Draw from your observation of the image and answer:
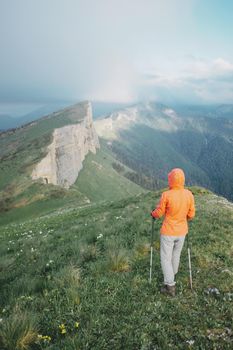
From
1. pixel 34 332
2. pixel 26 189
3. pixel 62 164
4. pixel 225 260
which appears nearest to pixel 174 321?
pixel 34 332

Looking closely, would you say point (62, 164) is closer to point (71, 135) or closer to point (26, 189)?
point (71, 135)

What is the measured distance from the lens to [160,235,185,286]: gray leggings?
1049 cm

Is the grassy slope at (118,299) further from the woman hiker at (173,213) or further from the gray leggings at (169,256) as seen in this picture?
the woman hiker at (173,213)

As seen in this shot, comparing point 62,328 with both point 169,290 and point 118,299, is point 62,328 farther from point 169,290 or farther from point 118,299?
point 169,290

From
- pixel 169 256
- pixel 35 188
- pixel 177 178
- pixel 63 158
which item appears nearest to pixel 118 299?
pixel 169 256

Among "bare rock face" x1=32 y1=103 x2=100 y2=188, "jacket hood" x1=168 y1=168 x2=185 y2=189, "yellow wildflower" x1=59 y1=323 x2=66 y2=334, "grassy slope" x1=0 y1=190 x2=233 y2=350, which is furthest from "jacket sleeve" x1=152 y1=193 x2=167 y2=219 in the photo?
"bare rock face" x1=32 y1=103 x2=100 y2=188

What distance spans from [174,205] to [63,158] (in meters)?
151

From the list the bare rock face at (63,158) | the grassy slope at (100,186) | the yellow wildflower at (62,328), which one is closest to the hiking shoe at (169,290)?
the yellow wildflower at (62,328)

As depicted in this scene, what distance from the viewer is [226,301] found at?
9.50 meters

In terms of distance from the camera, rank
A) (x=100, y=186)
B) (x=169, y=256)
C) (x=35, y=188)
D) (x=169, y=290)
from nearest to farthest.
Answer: (x=169, y=290)
(x=169, y=256)
(x=35, y=188)
(x=100, y=186)

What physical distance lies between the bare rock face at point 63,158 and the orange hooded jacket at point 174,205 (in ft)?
354

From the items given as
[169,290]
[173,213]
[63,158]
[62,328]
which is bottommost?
[63,158]

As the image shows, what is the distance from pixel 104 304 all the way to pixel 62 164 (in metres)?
148

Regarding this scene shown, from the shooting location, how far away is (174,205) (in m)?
10.7
